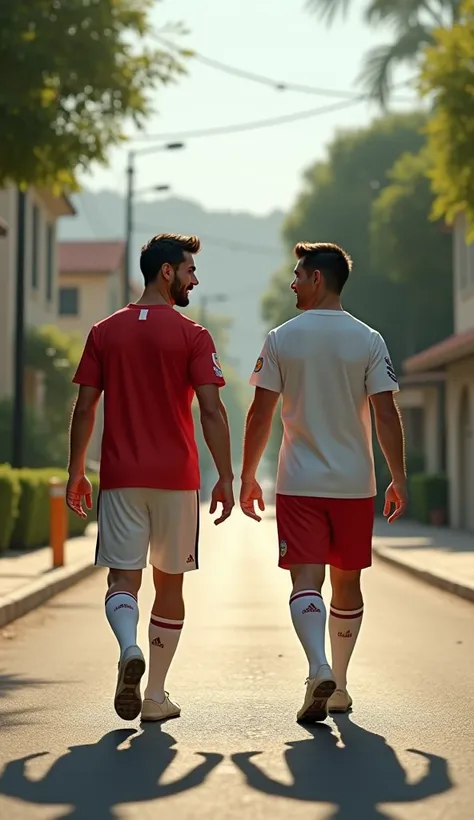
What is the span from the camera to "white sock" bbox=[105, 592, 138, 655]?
22.0 feet

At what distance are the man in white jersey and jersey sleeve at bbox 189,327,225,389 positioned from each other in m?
0.22

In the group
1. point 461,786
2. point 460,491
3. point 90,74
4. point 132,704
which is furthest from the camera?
point 460,491

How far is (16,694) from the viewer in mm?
8188

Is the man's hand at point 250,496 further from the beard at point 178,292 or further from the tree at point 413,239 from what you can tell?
the tree at point 413,239

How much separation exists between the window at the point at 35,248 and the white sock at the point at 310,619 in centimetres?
3332

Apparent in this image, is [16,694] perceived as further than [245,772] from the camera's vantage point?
Yes

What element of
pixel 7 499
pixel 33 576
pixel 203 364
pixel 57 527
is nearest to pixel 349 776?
pixel 203 364

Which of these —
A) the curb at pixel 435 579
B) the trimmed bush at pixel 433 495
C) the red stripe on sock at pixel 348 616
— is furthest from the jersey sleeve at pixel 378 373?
the trimmed bush at pixel 433 495

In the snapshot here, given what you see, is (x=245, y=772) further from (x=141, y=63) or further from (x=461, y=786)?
(x=141, y=63)

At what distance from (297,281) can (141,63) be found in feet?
26.4

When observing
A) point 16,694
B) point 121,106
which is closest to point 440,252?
point 121,106

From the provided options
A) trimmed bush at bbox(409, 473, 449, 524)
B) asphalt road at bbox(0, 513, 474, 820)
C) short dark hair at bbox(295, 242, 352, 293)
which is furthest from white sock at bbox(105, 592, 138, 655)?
trimmed bush at bbox(409, 473, 449, 524)

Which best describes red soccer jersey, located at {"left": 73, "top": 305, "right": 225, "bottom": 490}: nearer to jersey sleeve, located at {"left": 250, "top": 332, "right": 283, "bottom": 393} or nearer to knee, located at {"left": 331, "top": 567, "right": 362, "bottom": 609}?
jersey sleeve, located at {"left": 250, "top": 332, "right": 283, "bottom": 393}

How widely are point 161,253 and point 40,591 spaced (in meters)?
7.97
